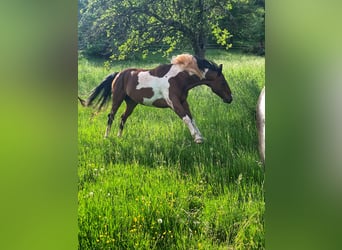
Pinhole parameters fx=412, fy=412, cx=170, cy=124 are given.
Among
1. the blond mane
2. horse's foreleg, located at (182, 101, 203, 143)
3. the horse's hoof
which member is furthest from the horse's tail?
the horse's hoof

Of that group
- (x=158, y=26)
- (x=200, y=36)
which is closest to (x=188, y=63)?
(x=200, y=36)

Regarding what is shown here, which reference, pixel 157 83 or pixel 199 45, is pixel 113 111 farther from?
pixel 199 45

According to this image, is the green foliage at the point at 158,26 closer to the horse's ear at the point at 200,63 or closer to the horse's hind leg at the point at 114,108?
the horse's ear at the point at 200,63

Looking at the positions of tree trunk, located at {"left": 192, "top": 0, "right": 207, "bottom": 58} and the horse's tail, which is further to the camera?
the horse's tail

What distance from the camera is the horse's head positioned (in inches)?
118

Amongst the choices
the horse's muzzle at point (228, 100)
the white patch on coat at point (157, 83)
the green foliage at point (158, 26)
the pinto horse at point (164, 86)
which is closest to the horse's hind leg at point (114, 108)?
the pinto horse at point (164, 86)

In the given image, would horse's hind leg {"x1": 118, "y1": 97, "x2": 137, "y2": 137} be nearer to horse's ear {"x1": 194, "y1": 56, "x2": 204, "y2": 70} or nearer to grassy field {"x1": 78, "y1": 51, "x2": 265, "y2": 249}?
grassy field {"x1": 78, "y1": 51, "x2": 265, "y2": 249}

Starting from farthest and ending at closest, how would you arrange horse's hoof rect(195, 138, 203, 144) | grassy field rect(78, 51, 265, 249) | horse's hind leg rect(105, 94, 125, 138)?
horse's hind leg rect(105, 94, 125, 138)
horse's hoof rect(195, 138, 203, 144)
grassy field rect(78, 51, 265, 249)

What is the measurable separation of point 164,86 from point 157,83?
0.19ft

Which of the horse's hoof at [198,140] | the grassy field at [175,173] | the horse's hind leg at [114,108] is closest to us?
the grassy field at [175,173]

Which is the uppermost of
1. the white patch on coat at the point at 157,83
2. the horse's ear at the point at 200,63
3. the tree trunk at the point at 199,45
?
the tree trunk at the point at 199,45

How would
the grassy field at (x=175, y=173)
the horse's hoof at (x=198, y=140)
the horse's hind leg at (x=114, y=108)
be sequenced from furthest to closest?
the horse's hind leg at (x=114, y=108), the horse's hoof at (x=198, y=140), the grassy field at (x=175, y=173)

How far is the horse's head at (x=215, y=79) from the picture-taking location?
2988 mm

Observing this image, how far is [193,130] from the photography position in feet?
9.86
